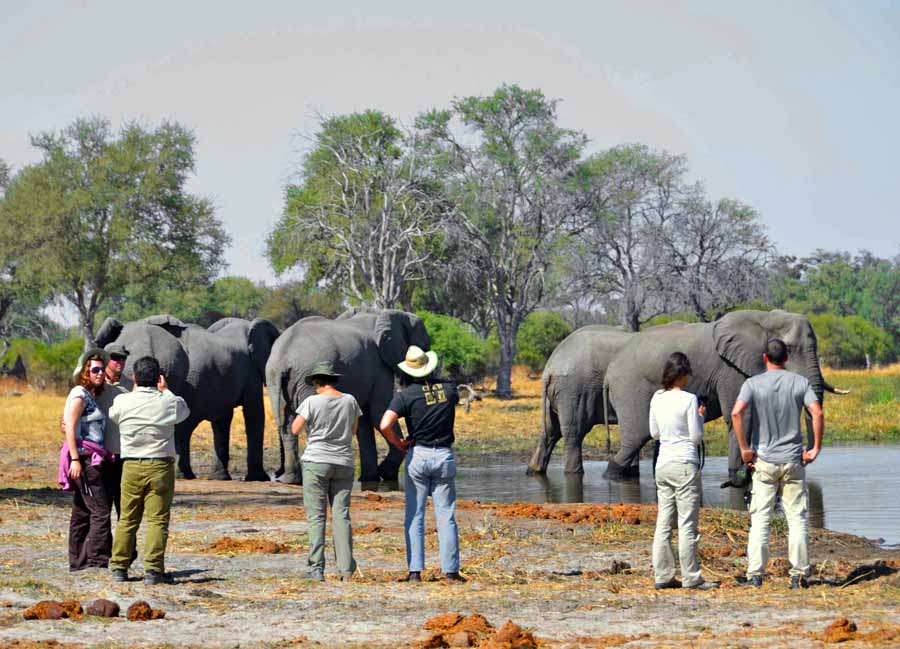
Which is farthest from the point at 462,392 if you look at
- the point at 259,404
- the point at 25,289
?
the point at 259,404

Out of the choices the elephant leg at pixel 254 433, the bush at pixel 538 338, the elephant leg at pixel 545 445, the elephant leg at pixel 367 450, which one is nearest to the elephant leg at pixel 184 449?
the elephant leg at pixel 254 433

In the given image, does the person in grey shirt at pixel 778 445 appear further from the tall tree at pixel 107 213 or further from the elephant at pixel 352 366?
the tall tree at pixel 107 213

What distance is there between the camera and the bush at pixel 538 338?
70.3 m

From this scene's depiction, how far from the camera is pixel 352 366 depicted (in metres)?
23.3

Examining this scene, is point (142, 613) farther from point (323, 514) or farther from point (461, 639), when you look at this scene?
point (461, 639)

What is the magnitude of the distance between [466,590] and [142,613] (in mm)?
2415

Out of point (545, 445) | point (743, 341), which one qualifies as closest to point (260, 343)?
point (545, 445)

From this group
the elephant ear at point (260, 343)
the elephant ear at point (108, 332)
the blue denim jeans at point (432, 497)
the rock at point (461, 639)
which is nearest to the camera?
the rock at point (461, 639)

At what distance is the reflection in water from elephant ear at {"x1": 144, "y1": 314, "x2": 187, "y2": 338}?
4947mm

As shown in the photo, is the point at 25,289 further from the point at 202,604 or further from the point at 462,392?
the point at 202,604

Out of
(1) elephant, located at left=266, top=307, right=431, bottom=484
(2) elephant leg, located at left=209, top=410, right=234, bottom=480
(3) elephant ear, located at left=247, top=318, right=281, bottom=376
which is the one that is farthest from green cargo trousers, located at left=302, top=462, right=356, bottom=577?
(3) elephant ear, located at left=247, top=318, right=281, bottom=376

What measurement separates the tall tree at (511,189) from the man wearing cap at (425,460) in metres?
44.0

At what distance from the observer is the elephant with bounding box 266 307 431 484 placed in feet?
74.4

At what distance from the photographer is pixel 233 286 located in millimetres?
101375
